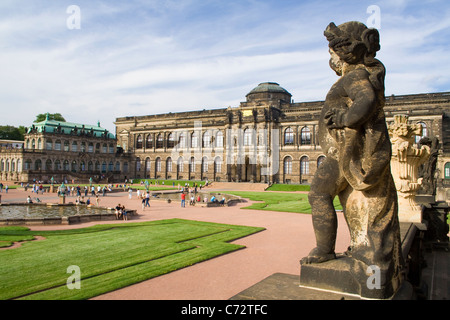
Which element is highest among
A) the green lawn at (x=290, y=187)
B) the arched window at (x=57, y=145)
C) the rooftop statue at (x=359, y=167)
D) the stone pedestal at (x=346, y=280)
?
the arched window at (x=57, y=145)

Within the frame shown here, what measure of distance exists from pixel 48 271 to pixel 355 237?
28.7ft

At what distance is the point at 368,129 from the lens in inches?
121

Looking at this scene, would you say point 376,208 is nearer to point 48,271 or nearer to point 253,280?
point 253,280

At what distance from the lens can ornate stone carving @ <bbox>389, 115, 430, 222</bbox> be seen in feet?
25.1

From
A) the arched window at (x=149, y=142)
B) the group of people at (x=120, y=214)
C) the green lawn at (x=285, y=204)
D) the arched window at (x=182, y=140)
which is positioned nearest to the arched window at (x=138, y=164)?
the arched window at (x=149, y=142)

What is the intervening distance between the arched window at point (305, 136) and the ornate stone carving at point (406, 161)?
51366 millimetres

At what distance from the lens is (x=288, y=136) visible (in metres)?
60.8

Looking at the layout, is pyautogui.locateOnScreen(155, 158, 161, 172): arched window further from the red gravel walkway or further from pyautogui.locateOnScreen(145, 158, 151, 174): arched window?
the red gravel walkway

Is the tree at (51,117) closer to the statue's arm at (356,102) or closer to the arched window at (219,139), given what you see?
the arched window at (219,139)

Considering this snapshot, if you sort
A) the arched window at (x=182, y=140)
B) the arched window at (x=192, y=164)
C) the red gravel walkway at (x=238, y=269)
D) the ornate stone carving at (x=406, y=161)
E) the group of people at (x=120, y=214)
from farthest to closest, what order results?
the arched window at (x=182, y=140)
the arched window at (x=192, y=164)
the group of people at (x=120, y=214)
the red gravel walkway at (x=238, y=269)
the ornate stone carving at (x=406, y=161)

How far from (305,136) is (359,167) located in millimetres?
57440

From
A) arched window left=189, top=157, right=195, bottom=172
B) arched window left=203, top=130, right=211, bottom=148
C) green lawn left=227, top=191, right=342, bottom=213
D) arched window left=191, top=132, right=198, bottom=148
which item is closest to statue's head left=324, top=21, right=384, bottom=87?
green lawn left=227, top=191, right=342, bottom=213

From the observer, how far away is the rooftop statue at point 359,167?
9.98ft

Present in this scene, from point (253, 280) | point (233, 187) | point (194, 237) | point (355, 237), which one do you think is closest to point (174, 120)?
point (233, 187)
